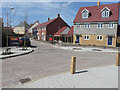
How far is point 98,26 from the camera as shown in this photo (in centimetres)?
2688

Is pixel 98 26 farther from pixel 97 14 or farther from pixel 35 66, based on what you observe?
pixel 35 66

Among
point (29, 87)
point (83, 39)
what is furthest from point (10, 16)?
point (83, 39)

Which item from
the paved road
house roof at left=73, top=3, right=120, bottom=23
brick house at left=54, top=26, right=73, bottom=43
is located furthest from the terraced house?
the paved road

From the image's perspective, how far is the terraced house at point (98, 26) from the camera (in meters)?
25.1

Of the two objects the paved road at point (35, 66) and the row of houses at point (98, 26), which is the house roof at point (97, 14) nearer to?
the row of houses at point (98, 26)

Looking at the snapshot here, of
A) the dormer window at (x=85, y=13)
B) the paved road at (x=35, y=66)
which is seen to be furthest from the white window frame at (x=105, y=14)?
the paved road at (x=35, y=66)

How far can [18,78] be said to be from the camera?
5492mm

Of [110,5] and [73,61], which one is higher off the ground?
[110,5]

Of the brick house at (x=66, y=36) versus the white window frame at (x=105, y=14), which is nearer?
the white window frame at (x=105, y=14)

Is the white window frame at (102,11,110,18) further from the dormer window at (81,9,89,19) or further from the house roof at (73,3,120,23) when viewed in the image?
the dormer window at (81,9,89,19)

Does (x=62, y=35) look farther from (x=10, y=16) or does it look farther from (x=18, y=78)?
(x=18, y=78)

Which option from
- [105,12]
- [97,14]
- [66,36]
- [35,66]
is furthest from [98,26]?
[35,66]

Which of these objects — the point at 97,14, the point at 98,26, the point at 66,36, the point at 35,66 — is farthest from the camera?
the point at 66,36

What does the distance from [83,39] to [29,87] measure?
25.7 meters
